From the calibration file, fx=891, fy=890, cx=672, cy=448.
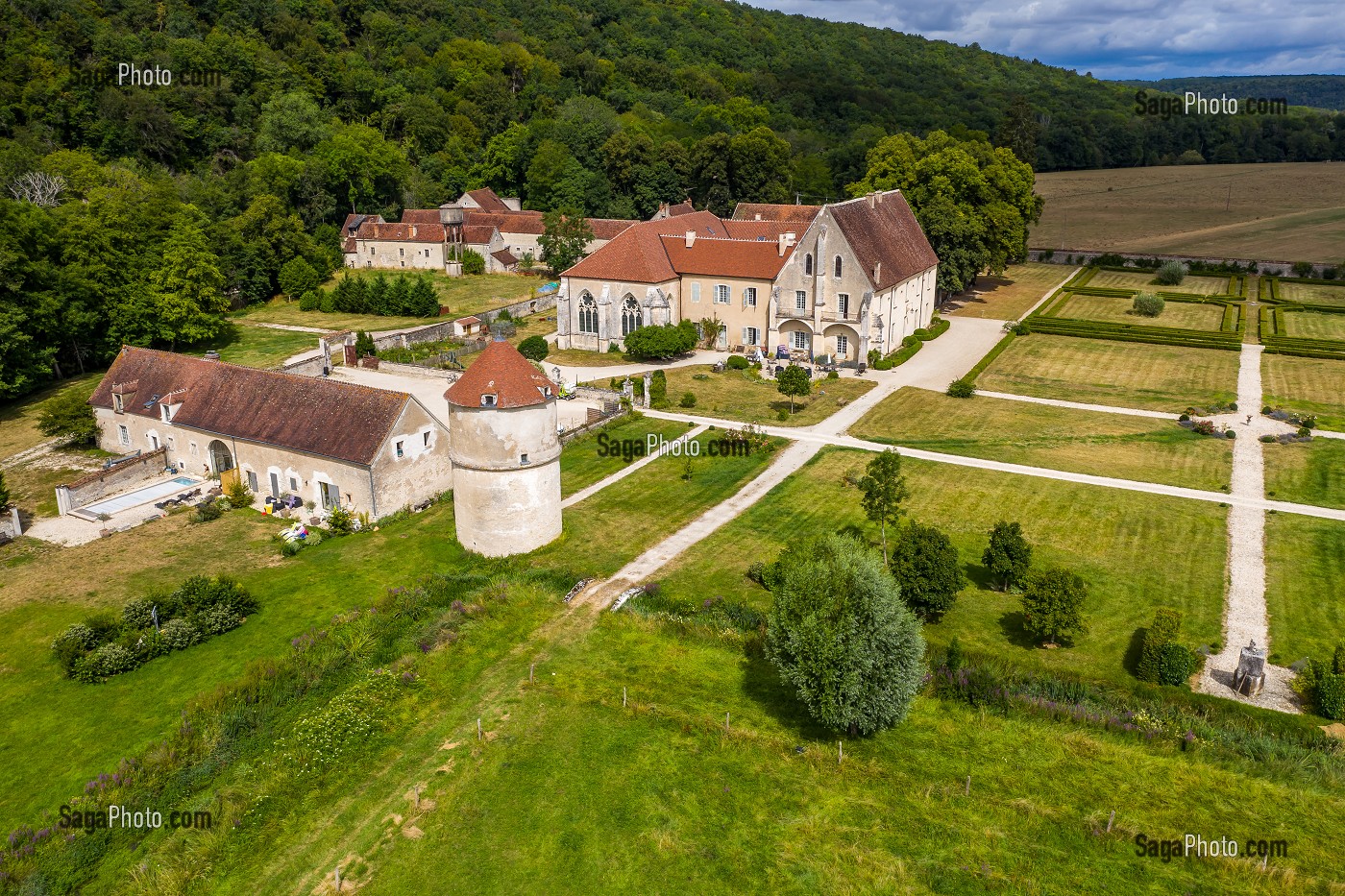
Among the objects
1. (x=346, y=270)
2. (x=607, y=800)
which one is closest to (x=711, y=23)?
(x=346, y=270)

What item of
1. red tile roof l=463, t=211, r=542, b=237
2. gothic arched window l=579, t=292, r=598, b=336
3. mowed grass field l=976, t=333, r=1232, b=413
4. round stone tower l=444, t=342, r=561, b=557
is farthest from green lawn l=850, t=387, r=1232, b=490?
red tile roof l=463, t=211, r=542, b=237

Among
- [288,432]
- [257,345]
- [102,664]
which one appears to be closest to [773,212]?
[257,345]

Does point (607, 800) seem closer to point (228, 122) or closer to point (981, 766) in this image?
point (981, 766)

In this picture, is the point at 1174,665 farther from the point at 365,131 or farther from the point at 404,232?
the point at 365,131

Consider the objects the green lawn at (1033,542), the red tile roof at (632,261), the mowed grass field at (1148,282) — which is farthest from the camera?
the mowed grass field at (1148,282)

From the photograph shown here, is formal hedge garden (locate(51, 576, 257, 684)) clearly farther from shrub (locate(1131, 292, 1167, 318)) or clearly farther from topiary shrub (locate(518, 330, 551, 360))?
shrub (locate(1131, 292, 1167, 318))

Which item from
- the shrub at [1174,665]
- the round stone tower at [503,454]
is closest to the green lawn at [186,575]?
the round stone tower at [503,454]

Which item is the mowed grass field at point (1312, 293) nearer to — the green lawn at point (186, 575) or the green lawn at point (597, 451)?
the green lawn at point (597, 451)
